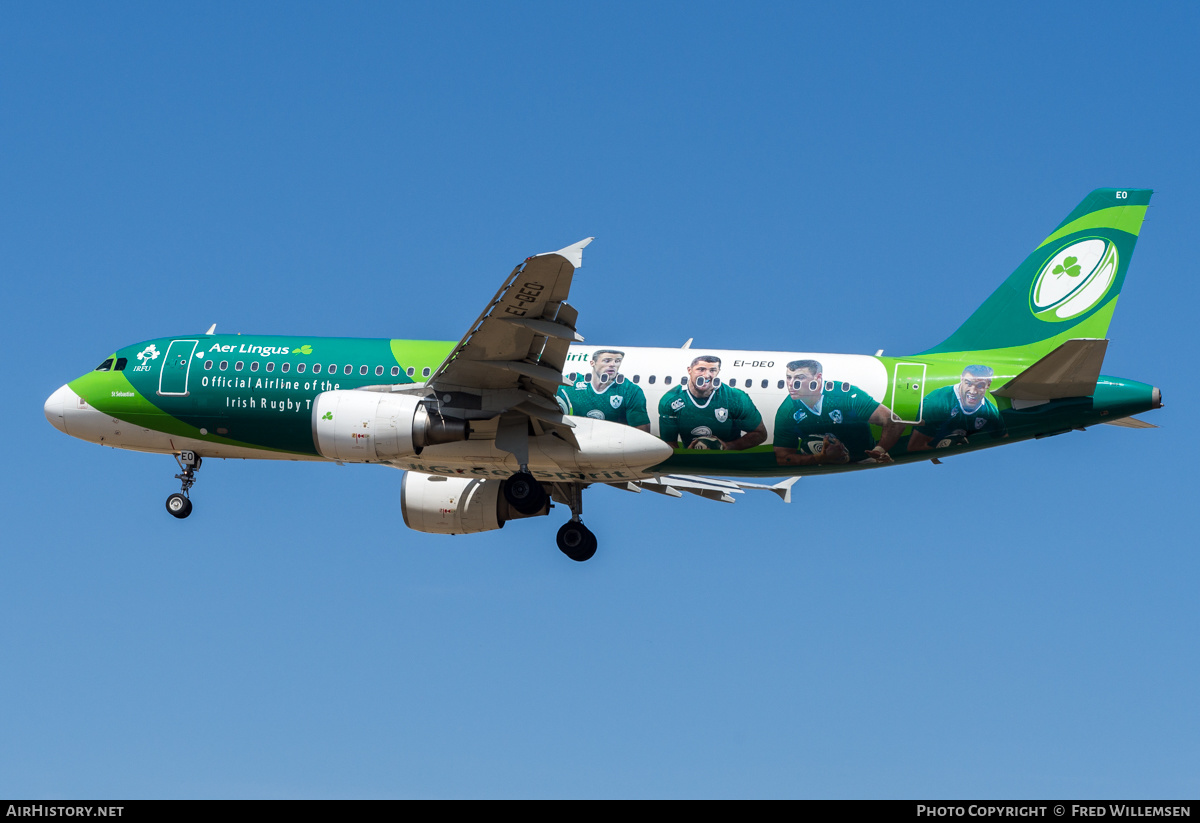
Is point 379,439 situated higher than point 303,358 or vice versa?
point 303,358

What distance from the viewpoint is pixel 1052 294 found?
37344mm

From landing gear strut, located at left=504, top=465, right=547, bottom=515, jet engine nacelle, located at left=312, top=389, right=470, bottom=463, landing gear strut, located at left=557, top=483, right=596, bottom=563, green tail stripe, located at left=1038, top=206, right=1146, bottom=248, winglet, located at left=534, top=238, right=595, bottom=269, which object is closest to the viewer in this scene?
winglet, located at left=534, top=238, right=595, bottom=269

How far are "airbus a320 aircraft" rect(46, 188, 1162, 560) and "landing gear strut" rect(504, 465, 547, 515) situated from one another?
5cm

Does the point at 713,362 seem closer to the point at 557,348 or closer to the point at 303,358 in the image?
the point at 557,348

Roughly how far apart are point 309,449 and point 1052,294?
19.5m

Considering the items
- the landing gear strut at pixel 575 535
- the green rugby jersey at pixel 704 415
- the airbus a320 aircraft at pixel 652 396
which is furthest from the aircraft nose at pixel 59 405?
the green rugby jersey at pixel 704 415

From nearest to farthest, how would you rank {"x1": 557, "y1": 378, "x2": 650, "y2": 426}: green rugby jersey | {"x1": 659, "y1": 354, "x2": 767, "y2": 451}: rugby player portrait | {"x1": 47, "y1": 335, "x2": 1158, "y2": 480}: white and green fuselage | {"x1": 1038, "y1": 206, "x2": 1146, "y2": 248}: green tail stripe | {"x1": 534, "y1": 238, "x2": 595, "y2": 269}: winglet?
{"x1": 534, "y1": 238, "x2": 595, "y2": 269}: winglet, {"x1": 47, "y1": 335, "x2": 1158, "y2": 480}: white and green fuselage, {"x1": 659, "y1": 354, "x2": 767, "y2": 451}: rugby player portrait, {"x1": 557, "y1": 378, "x2": 650, "y2": 426}: green rugby jersey, {"x1": 1038, "y1": 206, "x2": 1146, "y2": 248}: green tail stripe

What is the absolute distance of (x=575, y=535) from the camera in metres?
40.4

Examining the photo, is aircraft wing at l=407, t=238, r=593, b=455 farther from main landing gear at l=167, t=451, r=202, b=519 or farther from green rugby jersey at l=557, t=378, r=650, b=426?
main landing gear at l=167, t=451, r=202, b=519

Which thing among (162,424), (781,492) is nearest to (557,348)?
(781,492)

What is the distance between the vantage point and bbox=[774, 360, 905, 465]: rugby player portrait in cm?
3600

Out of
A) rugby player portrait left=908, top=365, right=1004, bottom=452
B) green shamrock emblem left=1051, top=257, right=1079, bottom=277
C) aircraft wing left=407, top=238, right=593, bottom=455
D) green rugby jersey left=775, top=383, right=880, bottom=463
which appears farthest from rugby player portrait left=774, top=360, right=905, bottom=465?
green shamrock emblem left=1051, top=257, right=1079, bottom=277

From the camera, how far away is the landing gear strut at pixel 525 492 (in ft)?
121

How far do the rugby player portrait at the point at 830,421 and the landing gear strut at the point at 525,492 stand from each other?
19.9ft
